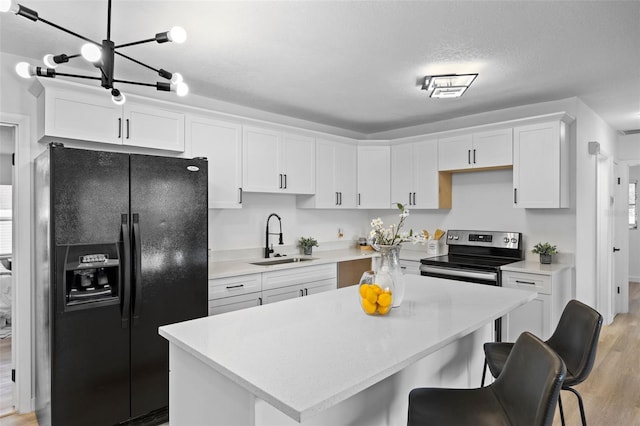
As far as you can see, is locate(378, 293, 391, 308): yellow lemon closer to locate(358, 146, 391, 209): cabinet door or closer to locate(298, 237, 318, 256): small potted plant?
locate(298, 237, 318, 256): small potted plant

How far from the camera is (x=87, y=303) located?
2346 millimetres

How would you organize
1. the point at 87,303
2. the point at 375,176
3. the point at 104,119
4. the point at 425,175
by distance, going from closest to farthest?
the point at 87,303 < the point at 104,119 < the point at 425,175 < the point at 375,176

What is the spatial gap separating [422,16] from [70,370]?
114 inches

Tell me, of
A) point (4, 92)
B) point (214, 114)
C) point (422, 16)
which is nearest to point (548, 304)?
point (422, 16)

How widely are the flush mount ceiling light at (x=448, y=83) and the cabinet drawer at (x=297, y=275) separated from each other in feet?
6.51

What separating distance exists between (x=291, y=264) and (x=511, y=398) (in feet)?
8.09

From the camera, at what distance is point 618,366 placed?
3406 mm

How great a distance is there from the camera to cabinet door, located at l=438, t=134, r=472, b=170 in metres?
4.17

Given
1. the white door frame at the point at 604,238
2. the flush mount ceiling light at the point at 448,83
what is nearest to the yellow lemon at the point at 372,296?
the flush mount ceiling light at the point at 448,83

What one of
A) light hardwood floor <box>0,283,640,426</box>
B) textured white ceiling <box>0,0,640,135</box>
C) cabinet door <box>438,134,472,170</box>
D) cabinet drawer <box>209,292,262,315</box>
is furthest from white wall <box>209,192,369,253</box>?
light hardwood floor <box>0,283,640,426</box>

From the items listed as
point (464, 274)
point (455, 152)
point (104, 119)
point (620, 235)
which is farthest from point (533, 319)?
point (104, 119)

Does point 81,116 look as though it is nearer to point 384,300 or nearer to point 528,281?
point 384,300

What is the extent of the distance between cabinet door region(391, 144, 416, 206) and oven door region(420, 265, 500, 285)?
3.12 feet

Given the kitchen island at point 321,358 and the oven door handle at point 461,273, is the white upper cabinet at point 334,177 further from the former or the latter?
the kitchen island at point 321,358
